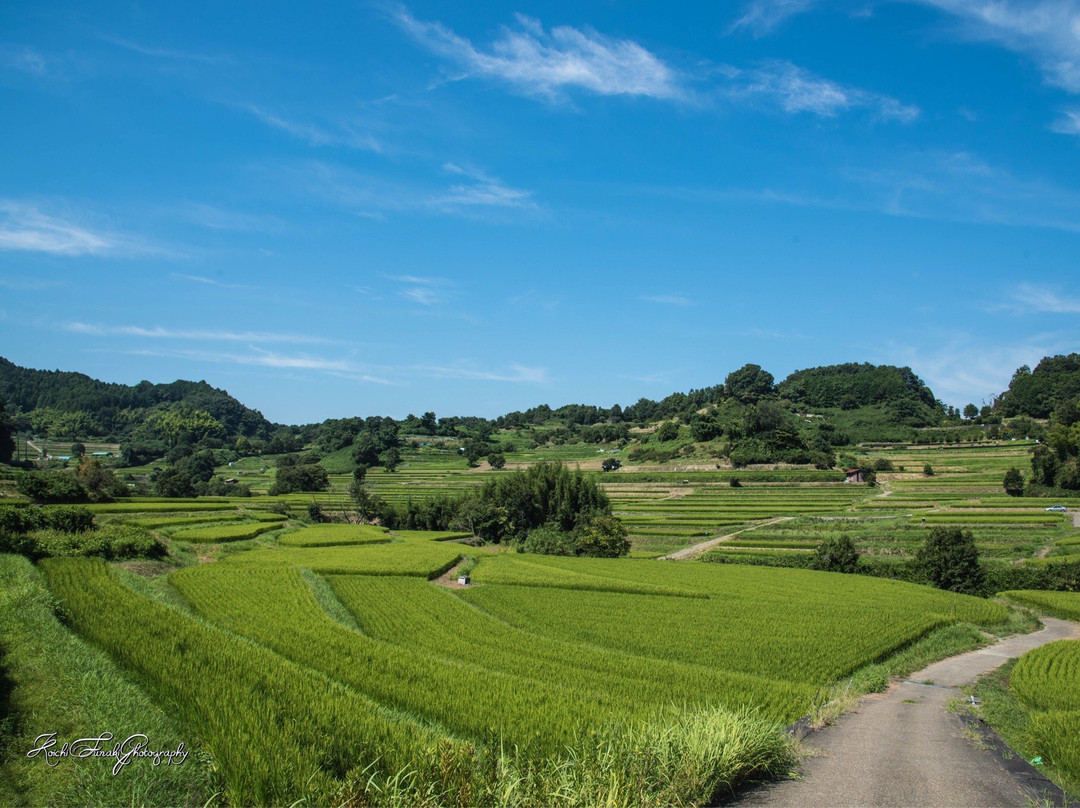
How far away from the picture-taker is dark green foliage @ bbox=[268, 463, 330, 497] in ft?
295

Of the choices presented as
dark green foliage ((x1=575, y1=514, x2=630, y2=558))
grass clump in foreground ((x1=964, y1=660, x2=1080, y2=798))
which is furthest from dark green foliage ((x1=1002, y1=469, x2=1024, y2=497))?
grass clump in foreground ((x1=964, y1=660, x2=1080, y2=798))

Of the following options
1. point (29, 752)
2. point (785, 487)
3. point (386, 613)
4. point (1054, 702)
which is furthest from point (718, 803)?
point (785, 487)

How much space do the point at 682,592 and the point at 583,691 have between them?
786 inches

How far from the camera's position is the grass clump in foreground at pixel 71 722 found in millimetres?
8594

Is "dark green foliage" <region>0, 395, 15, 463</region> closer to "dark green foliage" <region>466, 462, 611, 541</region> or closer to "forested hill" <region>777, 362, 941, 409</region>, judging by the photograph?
"dark green foliage" <region>466, 462, 611, 541</region>

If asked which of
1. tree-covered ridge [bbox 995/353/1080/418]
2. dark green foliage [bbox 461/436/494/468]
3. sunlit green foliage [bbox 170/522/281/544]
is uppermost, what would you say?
tree-covered ridge [bbox 995/353/1080/418]

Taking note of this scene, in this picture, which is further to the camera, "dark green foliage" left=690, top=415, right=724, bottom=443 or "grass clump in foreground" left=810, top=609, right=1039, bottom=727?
"dark green foliage" left=690, top=415, right=724, bottom=443

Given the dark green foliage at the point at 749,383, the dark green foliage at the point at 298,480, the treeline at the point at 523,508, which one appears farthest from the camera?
the dark green foliage at the point at 749,383

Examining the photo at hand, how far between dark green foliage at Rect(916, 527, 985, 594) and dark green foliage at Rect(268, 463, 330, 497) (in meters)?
74.1

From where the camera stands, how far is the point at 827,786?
9.20 metres

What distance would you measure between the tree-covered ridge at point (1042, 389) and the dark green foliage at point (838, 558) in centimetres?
10636

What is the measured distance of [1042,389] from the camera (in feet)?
449

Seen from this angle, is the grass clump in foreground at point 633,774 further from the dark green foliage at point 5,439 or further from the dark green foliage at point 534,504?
the dark green foliage at point 5,439

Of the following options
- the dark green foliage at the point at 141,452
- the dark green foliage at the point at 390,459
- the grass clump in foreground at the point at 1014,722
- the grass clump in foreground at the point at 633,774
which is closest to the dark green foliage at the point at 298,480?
the dark green foliage at the point at 390,459
